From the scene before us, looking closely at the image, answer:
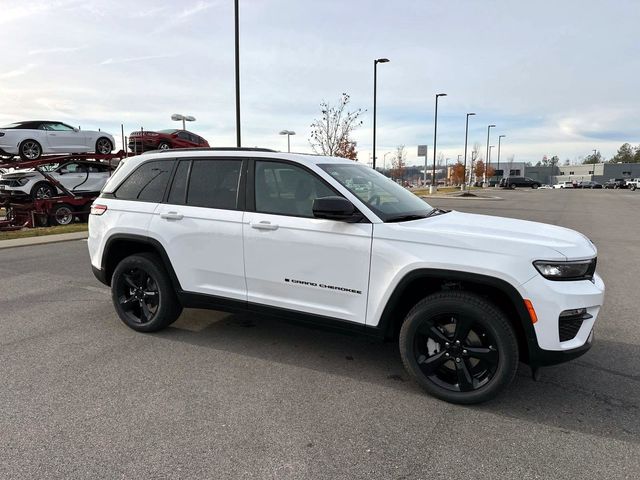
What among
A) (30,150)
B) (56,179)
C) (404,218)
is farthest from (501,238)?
(56,179)

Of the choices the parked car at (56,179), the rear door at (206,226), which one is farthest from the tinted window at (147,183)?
the parked car at (56,179)

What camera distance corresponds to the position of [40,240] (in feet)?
38.9

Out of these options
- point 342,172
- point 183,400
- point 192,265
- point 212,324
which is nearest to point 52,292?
point 212,324

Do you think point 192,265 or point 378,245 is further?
point 192,265

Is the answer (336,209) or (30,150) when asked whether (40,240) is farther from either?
(336,209)

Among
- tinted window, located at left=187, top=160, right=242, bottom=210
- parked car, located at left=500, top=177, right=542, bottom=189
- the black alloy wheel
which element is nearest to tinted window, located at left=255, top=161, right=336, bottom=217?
tinted window, located at left=187, top=160, right=242, bottom=210

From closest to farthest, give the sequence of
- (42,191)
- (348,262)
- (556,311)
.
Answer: (556,311)
(348,262)
(42,191)

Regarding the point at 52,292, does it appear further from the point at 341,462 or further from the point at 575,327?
the point at 575,327

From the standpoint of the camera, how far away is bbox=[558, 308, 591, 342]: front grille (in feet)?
9.89

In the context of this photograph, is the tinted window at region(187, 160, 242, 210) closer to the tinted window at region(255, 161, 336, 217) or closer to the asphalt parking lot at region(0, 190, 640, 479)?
the tinted window at region(255, 161, 336, 217)

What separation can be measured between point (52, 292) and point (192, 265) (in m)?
3.38

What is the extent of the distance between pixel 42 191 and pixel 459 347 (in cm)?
1663

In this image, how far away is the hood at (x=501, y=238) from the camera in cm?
Result: 305

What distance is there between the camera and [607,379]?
3709mm
